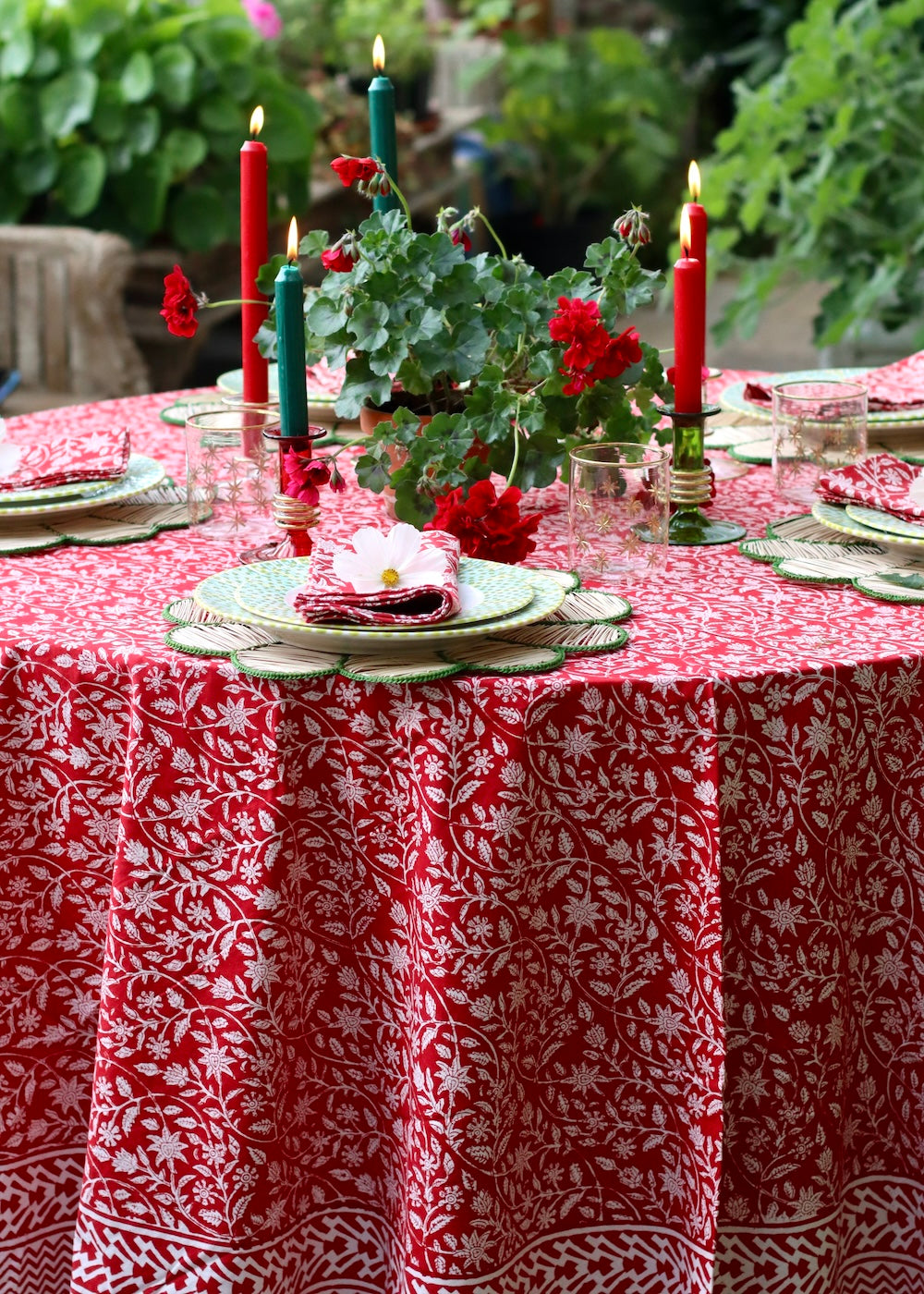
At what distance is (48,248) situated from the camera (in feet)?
11.6

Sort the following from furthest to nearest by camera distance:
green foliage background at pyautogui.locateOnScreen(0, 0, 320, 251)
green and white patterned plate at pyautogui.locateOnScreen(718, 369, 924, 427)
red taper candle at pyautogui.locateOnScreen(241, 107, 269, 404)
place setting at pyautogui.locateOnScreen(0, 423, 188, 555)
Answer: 1. green foliage background at pyautogui.locateOnScreen(0, 0, 320, 251)
2. green and white patterned plate at pyautogui.locateOnScreen(718, 369, 924, 427)
3. red taper candle at pyautogui.locateOnScreen(241, 107, 269, 404)
4. place setting at pyautogui.locateOnScreen(0, 423, 188, 555)

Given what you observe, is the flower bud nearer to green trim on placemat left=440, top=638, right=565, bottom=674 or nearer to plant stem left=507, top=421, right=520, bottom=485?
plant stem left=507, top=421, right=520, bottom=485

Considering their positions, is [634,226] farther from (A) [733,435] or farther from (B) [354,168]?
(A) [733,435]

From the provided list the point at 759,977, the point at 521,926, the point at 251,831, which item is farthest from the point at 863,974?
the point at 251,831

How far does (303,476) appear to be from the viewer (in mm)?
1282

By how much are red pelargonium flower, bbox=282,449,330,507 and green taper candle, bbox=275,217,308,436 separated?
0.08 feet

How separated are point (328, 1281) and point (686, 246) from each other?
0.91 m

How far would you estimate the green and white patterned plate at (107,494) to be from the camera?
1.48 meters

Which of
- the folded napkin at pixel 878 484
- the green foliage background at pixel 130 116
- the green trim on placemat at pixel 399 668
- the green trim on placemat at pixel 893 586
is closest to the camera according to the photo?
the green trim on placemat at pixel 399 668

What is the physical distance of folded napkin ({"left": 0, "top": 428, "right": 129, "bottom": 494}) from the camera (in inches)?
59.7

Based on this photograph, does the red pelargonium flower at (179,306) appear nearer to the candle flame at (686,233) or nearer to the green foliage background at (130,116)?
the candle flame at (686,233)

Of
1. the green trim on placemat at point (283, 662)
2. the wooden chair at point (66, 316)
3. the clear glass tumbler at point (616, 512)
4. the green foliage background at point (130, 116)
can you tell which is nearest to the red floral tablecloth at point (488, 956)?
the green trim on placemat at point (283, 662)

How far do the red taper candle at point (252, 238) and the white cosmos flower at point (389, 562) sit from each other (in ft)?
1.59

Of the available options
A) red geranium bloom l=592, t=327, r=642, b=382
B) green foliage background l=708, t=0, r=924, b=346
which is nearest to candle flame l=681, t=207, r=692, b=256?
red geranium bloom l=592, t=327, r=642, b=382
